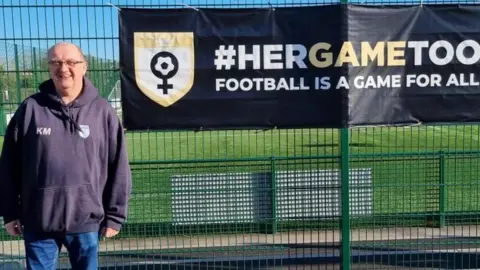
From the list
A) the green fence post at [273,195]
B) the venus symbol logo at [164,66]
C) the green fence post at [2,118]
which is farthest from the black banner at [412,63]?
the green fence post at [2,118]

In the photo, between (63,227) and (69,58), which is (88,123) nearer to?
(69,58)

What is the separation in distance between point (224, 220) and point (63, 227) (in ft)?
9.58

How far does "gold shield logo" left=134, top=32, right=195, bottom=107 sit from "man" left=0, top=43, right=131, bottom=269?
5.70 ft

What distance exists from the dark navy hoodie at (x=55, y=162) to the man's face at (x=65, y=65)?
0.10 meters

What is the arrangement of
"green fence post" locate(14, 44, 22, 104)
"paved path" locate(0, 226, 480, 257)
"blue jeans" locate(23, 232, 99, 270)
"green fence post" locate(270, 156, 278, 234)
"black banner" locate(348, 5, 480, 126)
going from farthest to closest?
"paved path" locate(0, 226, 480, 257) < "green fence post" locate(270, 156, 278, 234) < "black banner" locate(348, 5, 480, 126) < "green fence post" locate(14, 44, 22, 104) < "blue jeans" locate(23, 232, 99, 270)

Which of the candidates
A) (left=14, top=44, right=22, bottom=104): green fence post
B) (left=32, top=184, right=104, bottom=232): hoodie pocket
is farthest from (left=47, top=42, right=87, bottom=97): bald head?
(left=14, top=44, right=22, bottom=104): green fence post

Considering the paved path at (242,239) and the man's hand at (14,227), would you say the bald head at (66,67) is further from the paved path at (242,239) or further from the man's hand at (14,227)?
the paved path at (242,239)

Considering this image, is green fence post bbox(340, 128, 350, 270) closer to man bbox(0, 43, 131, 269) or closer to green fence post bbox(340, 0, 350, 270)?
green fence post bbox(340, 0, 350, 270)

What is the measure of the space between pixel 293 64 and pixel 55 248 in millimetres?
2777

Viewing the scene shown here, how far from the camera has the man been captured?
3.44 metres

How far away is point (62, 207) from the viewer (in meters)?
3.46

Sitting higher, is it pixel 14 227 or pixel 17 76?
pixel 17 76

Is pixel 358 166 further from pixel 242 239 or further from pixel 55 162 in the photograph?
pixel 55 162

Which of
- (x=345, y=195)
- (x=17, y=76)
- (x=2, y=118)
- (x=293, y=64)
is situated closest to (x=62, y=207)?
(x=17, y=76)
